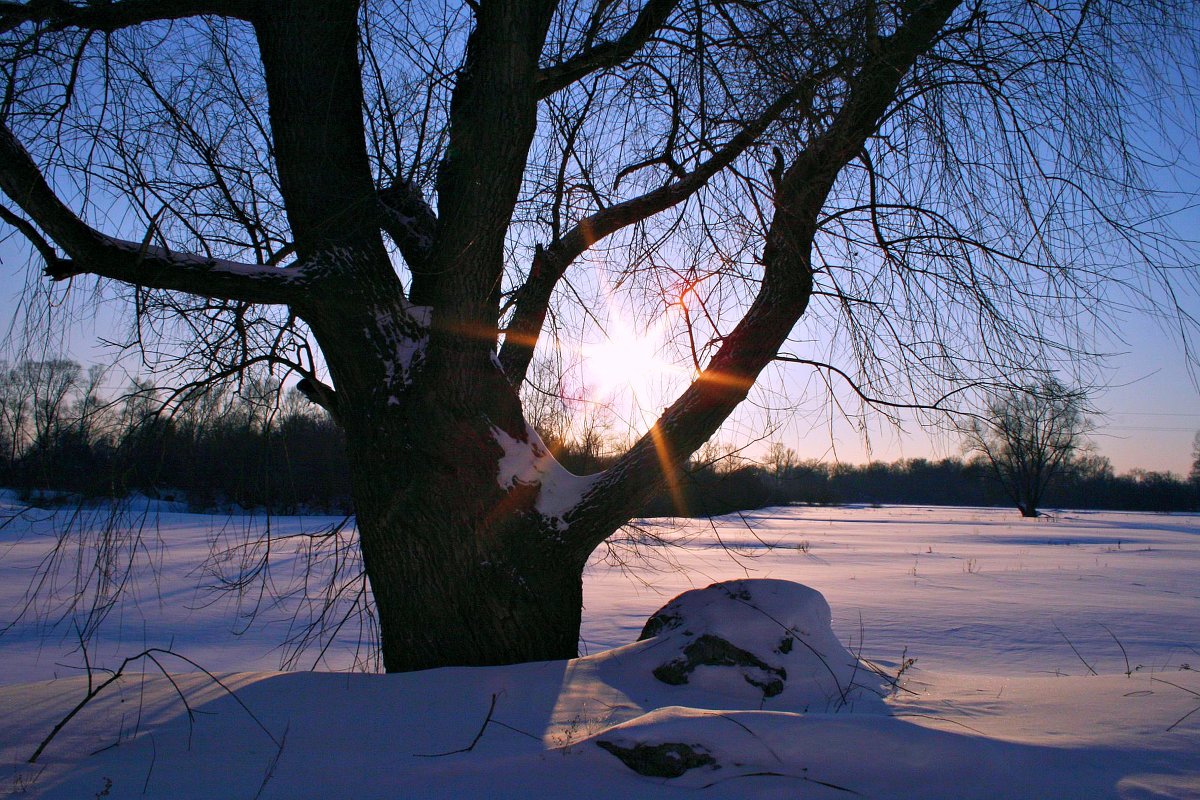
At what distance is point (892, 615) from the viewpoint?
21.4ft

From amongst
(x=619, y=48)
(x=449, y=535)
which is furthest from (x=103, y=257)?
(x=619, y=48)

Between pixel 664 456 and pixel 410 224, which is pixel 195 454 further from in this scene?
pixel 664 456

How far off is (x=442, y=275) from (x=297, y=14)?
1.40m

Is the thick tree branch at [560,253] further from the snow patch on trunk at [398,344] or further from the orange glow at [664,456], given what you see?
the orange glow at [664,456]

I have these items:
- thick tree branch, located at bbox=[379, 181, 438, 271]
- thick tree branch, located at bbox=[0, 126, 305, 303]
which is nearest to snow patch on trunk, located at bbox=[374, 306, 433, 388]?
thick tree branch, located at bbox=[379, 181, 438, 271]

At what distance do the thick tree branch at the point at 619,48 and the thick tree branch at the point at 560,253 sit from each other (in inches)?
27.5

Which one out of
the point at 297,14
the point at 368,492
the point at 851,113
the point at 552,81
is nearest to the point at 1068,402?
the point at 851,113

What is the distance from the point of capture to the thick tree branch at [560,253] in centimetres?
368

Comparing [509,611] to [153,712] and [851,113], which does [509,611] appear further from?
[851,113]

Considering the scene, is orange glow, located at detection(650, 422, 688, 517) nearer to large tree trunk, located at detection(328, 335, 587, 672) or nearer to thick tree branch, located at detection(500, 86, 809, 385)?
large tree trunk, located at detection(328, 335, 587, 672)

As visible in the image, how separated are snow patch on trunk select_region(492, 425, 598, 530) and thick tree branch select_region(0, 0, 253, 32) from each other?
2365 mm

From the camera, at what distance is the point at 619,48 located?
323 centimetres

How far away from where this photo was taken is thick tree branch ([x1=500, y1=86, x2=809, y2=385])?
3.68 m

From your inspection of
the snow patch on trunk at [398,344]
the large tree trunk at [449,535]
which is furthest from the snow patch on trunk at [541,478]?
the snow patch on trunk at [398,344]
